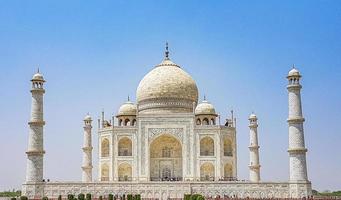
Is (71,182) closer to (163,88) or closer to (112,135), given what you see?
(112,135)

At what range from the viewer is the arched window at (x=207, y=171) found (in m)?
26.6

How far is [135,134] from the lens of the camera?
1065 inches

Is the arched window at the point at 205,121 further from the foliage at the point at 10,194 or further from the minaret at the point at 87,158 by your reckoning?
the foliage at the point at 10,194

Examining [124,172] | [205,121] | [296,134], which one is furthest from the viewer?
[205,121]

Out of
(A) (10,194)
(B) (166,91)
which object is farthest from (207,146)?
(A) (10,194)

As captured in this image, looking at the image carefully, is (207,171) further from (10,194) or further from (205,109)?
(10,194)

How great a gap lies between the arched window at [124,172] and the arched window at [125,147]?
0.70 meters

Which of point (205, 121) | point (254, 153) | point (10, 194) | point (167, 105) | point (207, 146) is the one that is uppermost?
point (167, 105)

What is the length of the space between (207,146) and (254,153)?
312 centimetres

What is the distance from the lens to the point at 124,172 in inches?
1070

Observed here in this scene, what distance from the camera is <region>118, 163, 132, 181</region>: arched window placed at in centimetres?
2684

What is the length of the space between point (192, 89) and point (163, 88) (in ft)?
5.31

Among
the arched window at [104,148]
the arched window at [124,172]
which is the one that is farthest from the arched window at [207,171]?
the arched window at [104,148]

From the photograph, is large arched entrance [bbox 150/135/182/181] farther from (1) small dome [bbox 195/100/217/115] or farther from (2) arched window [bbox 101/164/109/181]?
(2) arched window [bbox 101/164/109/181]
